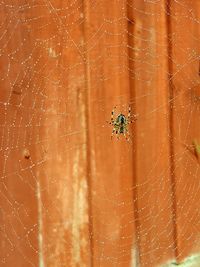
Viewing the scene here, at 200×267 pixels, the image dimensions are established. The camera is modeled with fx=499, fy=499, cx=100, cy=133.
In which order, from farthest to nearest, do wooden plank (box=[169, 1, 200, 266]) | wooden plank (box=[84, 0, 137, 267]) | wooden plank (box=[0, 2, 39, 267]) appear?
wooden plank (box=[169, 1, 200, 266])
wooden plank (box=[84, 0, 137, 267])
wooden plank (box=[0, 2, 39, 267])

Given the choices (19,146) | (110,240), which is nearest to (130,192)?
(110,240)

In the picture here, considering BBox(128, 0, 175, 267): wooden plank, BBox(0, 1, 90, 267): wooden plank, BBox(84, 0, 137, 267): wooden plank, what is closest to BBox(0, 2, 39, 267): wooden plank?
BBox(0, 1, 90, 267): wooden plank

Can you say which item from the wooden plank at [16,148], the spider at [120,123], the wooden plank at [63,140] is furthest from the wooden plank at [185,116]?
the wooden plank at [16,148]

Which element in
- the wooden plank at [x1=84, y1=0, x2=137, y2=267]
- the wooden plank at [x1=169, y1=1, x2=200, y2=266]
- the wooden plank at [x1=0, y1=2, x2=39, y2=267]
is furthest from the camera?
the wooden plank at [x1=169, y1=1, x2=200, y2=266]

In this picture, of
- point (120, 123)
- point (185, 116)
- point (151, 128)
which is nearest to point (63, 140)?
point (120, 123)

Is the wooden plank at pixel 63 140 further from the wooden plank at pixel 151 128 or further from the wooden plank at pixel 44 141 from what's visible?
the wooden plank at pixel 151 128

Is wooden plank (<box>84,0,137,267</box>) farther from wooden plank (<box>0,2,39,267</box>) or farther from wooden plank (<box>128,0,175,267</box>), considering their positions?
wooden plank (<box>0,2,39,267</box>)

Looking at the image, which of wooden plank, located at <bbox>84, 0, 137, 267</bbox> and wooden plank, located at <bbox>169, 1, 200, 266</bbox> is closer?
wooden plank, located at <bbox>84, 0, 137, 267</bbox>
